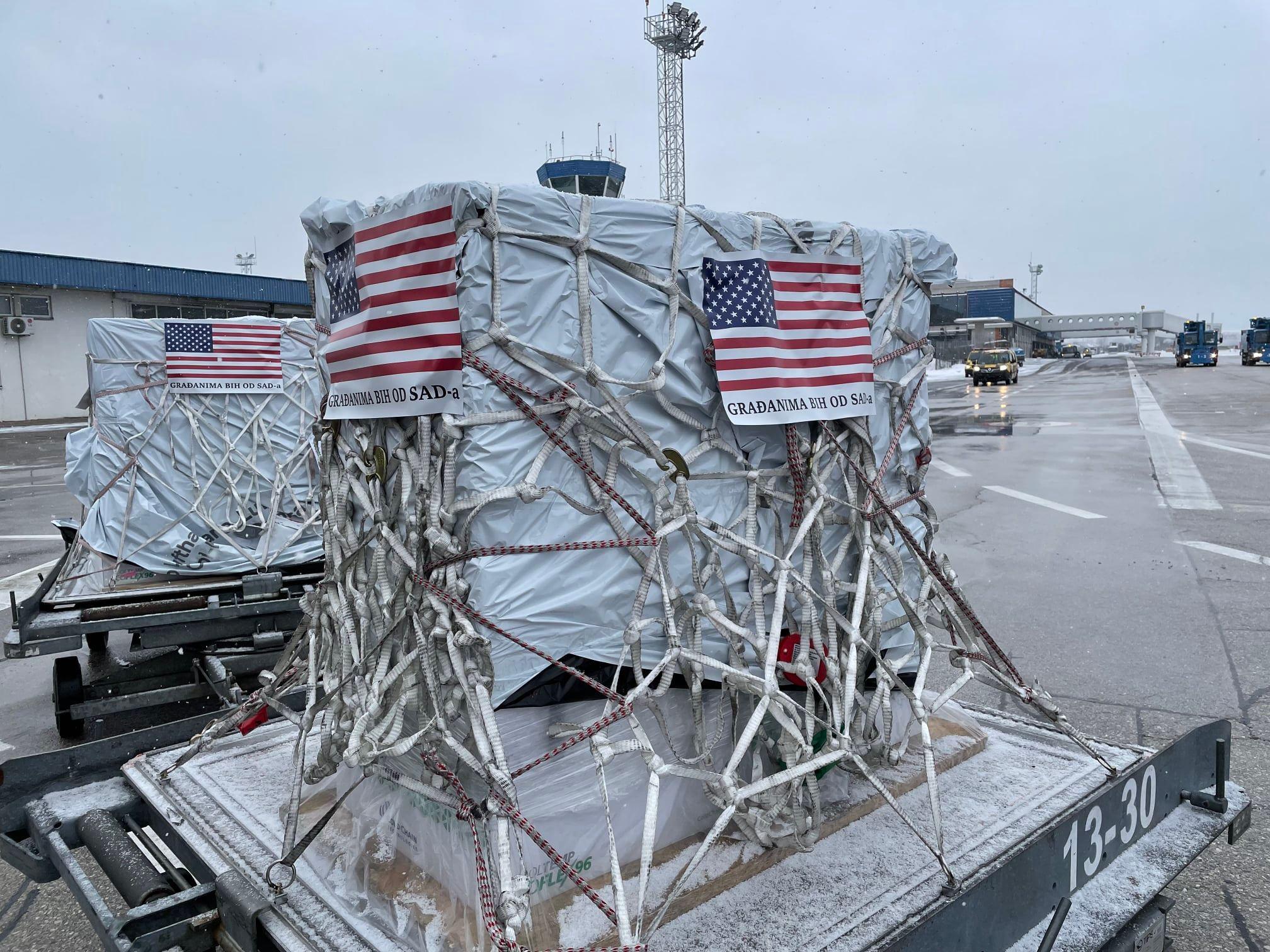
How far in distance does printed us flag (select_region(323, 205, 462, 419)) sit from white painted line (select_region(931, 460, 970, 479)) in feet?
37.4

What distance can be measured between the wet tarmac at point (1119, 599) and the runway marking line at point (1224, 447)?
0.08 metres

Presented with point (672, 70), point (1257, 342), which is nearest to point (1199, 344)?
point (1257, 342)

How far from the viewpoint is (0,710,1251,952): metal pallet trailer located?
78.2 inches

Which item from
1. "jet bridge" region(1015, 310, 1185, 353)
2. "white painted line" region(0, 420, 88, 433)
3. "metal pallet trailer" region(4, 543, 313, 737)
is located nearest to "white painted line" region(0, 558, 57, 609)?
"metal pallet trailer" region(4, 543, 313, 737)

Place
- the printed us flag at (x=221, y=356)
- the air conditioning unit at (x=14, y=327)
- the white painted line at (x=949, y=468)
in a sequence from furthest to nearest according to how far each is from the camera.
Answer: the air conditioning unit at (x=14, y=327) → the white painted line at (x=949, y=468) → the printed us flag at (x=221, y=356)

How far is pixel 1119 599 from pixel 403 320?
6334 mm

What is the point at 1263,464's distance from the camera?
12508 millimetres

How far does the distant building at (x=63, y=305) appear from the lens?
88.8 feet

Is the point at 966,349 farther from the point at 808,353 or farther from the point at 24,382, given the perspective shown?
the point at 808,353

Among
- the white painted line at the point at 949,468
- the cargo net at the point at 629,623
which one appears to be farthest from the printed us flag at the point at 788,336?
the white painted line at the point at 949,468

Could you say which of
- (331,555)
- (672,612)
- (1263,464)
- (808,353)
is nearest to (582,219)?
(808,353)

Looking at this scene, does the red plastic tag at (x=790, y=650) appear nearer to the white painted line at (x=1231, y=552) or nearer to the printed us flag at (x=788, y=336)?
the printed us flag at (x=788, y=336)

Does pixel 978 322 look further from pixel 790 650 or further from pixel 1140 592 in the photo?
pixel 790 650

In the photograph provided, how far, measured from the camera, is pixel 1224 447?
14.5 meters
